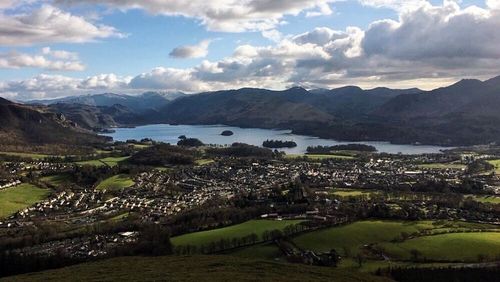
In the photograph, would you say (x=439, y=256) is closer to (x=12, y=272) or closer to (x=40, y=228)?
(x=12, y=272)

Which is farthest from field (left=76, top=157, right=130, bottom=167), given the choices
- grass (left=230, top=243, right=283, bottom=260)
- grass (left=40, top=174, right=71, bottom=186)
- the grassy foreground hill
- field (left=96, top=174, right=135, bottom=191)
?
the grassy foreground hill

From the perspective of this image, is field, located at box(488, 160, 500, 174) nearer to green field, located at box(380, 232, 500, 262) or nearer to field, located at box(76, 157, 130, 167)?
green field, located at box(380, 232, 500, 262)

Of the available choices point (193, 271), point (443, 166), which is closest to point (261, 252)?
point (193, 271)

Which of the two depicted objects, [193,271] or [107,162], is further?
[107,162]

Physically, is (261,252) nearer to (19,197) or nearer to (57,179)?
(19,197)

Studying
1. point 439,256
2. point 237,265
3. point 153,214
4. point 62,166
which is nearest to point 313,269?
point 237,265

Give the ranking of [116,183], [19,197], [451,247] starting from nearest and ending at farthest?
[451,247]
[19,197]
[116,183]

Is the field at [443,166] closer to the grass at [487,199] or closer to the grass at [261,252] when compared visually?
the grass at [487,199]
